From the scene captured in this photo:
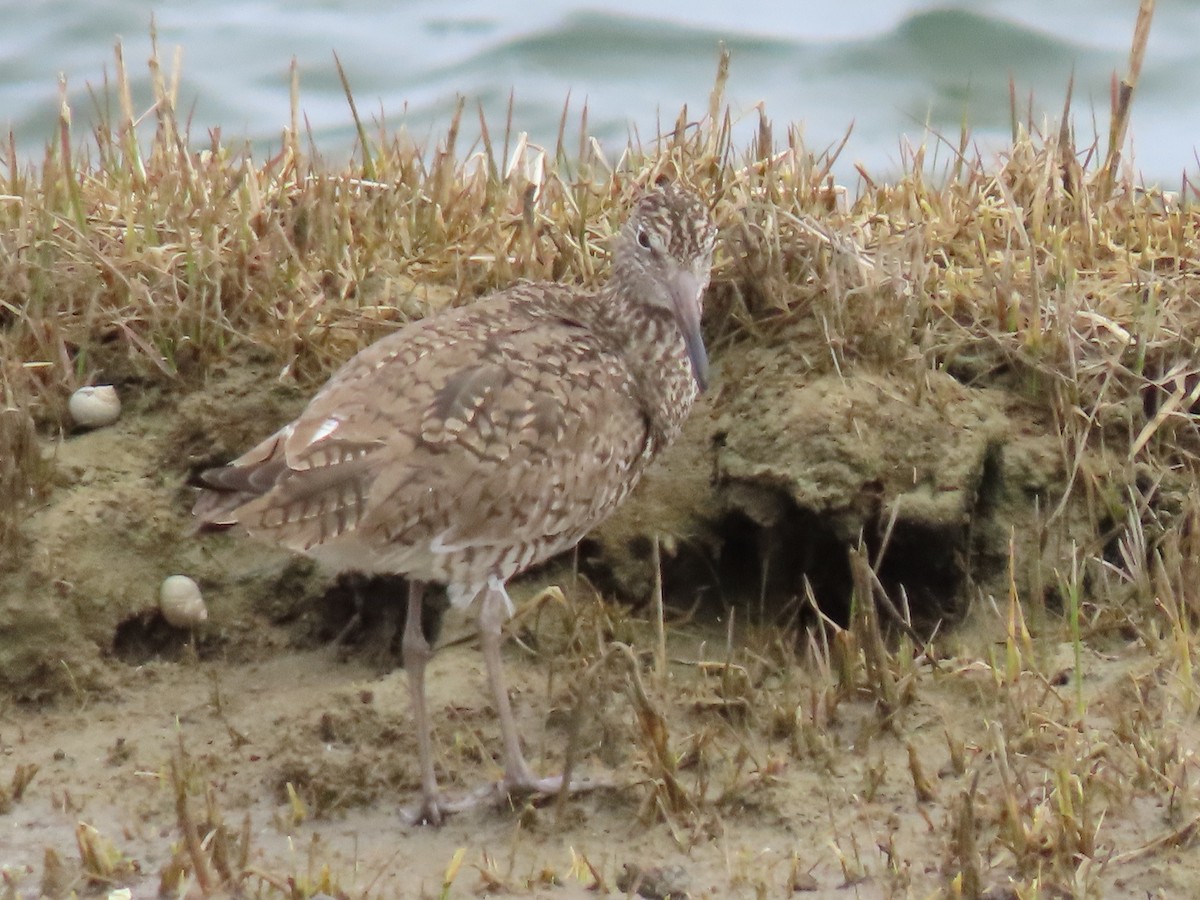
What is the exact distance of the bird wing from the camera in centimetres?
416

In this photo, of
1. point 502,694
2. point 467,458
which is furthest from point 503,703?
point 467,458

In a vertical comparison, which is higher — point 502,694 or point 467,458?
point 467,458

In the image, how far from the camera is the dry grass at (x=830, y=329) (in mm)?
4023

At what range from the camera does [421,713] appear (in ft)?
13.9

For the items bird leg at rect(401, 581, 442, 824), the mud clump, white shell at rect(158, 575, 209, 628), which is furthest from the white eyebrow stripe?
the mud clump

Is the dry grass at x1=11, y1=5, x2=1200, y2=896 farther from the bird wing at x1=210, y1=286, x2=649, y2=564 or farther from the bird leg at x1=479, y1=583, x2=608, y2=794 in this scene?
the bird wing at x1=210, y1=286, x2=649, y2=564

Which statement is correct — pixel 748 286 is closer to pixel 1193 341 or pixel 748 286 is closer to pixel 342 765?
pixel 1193 341

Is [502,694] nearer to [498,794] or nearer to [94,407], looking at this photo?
[498,794]

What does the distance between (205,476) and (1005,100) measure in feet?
25.0

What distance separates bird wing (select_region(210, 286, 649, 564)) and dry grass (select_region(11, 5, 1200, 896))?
0.42m

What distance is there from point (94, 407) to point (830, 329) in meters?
2.04

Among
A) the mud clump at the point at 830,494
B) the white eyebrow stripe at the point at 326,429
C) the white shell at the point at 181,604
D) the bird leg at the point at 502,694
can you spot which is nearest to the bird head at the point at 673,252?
the mud clump at the point at 830,494

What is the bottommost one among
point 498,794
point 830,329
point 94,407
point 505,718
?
point 498,794

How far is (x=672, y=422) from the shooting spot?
477cm
